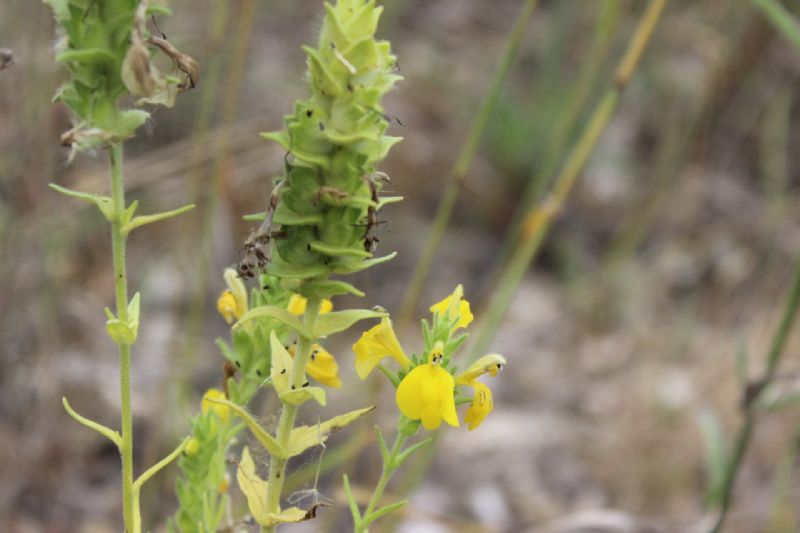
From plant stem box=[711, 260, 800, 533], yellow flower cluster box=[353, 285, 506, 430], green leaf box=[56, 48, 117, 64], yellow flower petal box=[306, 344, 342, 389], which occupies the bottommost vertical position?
yellow flower cluster box=[353, 285, 506, 430]

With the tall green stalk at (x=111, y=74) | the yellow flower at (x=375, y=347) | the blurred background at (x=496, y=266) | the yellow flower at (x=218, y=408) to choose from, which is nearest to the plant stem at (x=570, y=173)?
the blurred background at (x=496, y=266)

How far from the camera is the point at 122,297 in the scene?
32.1 inches

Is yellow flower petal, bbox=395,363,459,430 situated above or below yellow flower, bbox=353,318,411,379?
below

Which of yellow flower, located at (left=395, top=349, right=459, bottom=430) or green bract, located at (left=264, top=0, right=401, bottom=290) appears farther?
yellow flower, located at (left=395, top=349, right=459, bottom=430)

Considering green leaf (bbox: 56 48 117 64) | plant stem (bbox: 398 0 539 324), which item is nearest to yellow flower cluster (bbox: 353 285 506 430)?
green leaf (bbox: 56 48 117 64)

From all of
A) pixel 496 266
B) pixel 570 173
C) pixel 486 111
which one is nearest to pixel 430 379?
pixel 486 111

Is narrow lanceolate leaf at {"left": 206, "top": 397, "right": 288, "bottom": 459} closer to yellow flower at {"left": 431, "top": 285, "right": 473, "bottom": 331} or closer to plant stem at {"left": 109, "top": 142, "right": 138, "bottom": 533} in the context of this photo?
plant stem at {"left": 109, "top": 142, "right": 138, "bottom": 533}

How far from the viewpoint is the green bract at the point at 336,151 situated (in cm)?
71

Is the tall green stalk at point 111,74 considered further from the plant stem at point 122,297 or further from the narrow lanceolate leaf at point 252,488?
the narrow lanceolate leaf at point 252,488

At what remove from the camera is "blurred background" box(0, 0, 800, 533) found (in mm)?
2490

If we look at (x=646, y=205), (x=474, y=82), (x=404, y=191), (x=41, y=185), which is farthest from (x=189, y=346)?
(x=474, y=82)

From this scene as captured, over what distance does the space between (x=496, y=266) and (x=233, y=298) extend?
105 inches

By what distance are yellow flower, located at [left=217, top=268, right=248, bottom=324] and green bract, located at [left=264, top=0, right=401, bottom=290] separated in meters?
0.25

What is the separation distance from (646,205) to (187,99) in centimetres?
200
